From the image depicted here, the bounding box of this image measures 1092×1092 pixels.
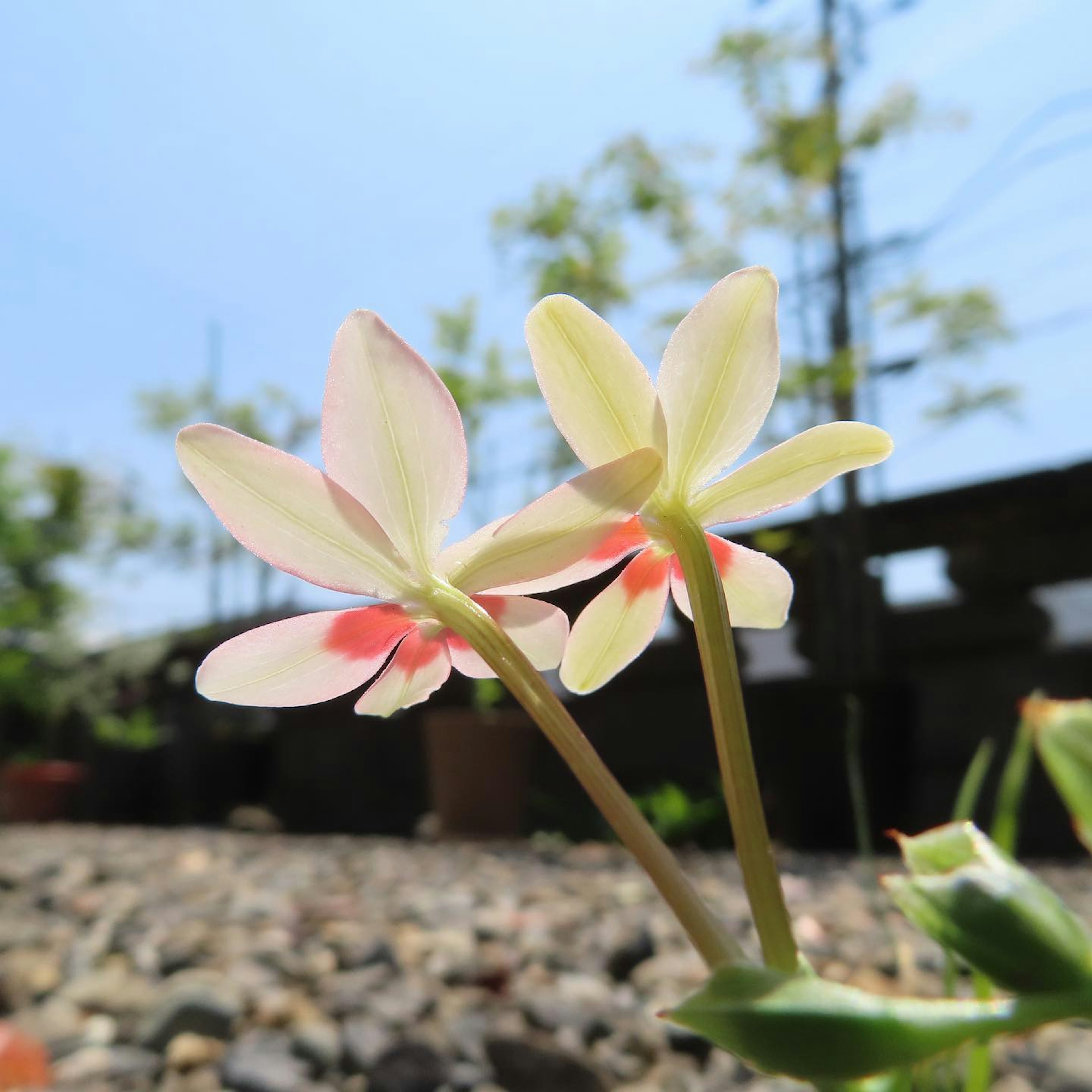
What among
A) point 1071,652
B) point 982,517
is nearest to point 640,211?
point 982,517

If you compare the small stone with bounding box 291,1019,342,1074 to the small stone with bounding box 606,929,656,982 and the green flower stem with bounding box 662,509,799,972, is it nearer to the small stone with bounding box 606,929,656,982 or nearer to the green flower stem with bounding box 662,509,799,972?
the small stone with bounding box 606,929,656,982

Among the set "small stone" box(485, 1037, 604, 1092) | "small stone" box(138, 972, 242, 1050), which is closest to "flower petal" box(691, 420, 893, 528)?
"small stone" box(485, 1037, 604, 1092)

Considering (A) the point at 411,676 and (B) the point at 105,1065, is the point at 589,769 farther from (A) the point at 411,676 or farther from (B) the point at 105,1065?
(B) the point at 105,1065

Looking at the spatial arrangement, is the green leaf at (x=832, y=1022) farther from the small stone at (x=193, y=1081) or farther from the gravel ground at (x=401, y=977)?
the small stone at (x=193, y=1081)

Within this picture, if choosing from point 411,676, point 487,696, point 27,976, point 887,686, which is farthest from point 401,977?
point 487,696

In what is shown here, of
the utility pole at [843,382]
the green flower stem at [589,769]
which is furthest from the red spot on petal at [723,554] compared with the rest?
the utility pole at [843,382]

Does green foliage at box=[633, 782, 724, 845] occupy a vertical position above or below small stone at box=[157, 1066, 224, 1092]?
below

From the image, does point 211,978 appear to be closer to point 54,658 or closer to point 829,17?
point 829,17
